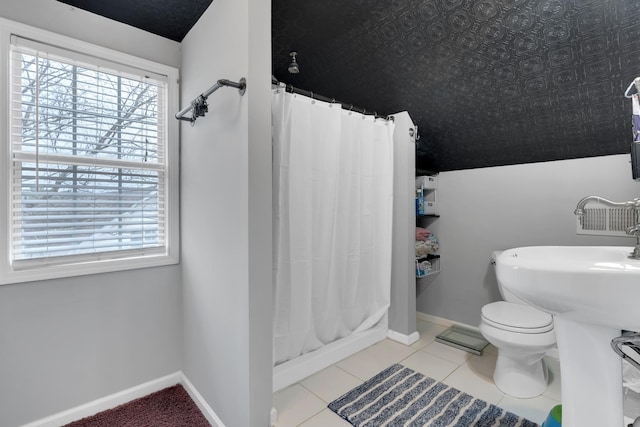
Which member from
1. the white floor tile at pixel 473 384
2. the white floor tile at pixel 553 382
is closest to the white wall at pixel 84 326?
the white floor tile at pixel 473 384

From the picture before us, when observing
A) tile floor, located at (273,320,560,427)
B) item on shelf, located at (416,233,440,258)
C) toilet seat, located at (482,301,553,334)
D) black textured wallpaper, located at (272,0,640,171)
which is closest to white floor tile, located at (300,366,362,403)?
tile floor, located at (273,320,560,427)

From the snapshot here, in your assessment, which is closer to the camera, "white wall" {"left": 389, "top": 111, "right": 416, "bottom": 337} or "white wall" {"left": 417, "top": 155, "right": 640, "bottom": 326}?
"white wall" {"left": 417, "top": 155, "right": 640, "bottom": 326}

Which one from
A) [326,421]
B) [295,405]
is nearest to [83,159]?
[295,405]

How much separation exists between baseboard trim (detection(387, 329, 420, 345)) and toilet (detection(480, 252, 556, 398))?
0.64 metres

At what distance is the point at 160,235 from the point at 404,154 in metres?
1.89

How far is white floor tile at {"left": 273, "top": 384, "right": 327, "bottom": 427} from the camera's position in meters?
1.59

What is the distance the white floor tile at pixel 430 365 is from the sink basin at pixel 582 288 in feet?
4.69

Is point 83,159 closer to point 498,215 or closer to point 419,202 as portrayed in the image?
point 419,202

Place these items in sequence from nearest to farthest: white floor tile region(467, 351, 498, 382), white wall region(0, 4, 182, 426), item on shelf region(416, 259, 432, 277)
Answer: white wall region(0, 4, 182, 426) → white floor tile region(467, 351, 498, 382) → item on shelf region(416, 259, 432, 277)

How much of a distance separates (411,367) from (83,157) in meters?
2.42

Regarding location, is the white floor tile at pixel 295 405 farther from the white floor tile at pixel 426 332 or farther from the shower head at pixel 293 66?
the shower head at pixel 293 66

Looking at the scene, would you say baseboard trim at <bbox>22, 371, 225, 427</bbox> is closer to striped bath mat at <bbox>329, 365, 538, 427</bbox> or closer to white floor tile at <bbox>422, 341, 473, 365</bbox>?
striped bath mat at <bbox>329, 365, 538, 427</bbox>

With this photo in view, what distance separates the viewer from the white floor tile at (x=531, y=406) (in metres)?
1.61

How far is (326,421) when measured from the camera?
1.59 meters
